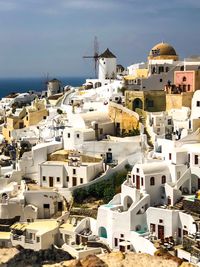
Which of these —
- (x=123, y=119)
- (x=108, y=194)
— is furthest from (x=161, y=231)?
(x=123, y=119)

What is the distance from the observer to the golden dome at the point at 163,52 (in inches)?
2230

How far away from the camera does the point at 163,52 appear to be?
57125mm

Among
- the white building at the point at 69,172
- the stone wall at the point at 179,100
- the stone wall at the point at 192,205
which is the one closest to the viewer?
the stone wall at the point at 192,205

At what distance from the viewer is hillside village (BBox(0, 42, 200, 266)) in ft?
110

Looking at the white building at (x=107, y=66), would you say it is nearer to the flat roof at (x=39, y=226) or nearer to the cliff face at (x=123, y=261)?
the flat roof at (x=39, y=226)

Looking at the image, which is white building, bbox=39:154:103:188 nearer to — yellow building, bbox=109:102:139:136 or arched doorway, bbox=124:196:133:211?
arched doorway, bbox=124:196:133:211

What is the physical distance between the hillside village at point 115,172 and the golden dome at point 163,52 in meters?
1.32

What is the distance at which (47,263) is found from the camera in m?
34.2

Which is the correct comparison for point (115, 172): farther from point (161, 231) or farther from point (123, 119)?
point (161, 231)

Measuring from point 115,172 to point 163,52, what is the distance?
815 inches

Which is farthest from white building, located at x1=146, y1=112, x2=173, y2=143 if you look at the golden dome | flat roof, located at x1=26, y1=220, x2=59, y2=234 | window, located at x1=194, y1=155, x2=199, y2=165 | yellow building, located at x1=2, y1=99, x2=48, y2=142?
yellow building, located at x1=2, y1=99, x2=48, y2=142

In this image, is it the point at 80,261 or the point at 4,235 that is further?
the point at 4,235

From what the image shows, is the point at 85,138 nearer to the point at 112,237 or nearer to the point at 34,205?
the point at 34,205

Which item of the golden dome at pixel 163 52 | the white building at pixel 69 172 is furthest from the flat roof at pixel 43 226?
the golden dome at pixel 163 52
